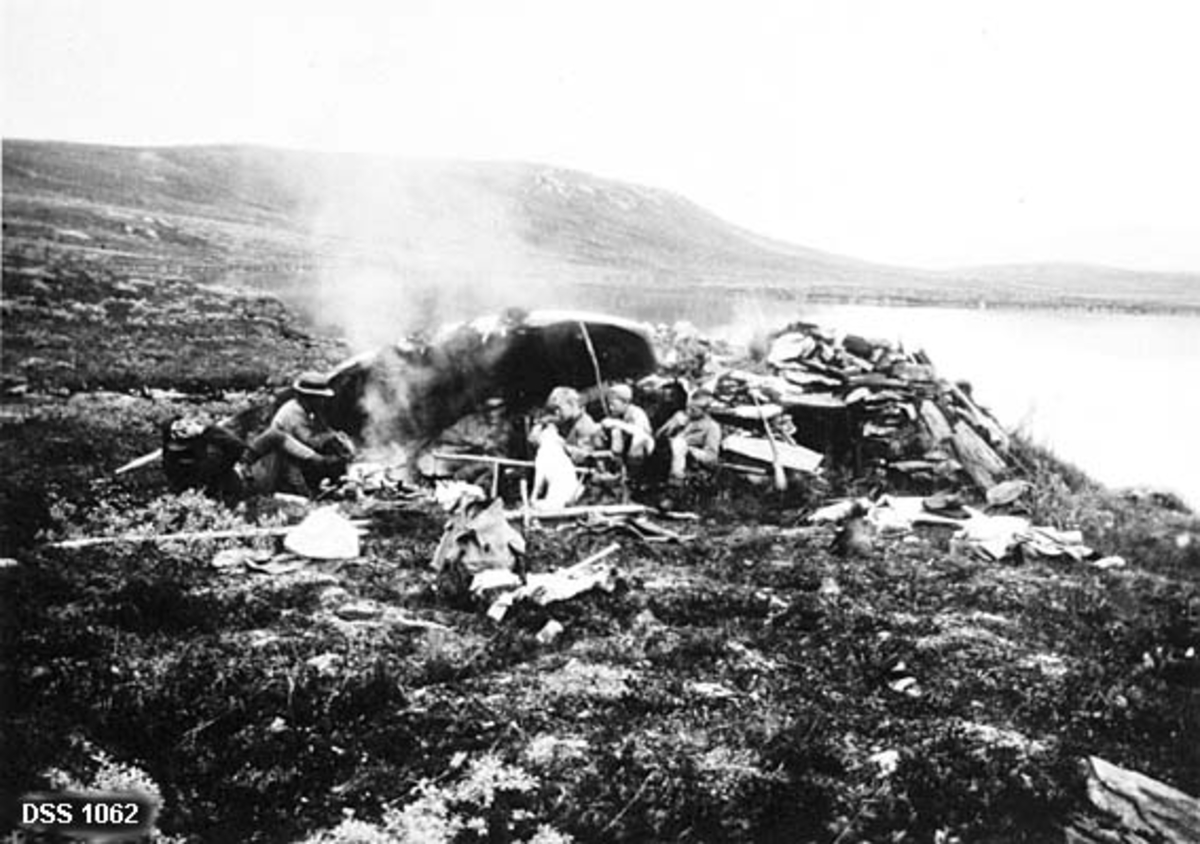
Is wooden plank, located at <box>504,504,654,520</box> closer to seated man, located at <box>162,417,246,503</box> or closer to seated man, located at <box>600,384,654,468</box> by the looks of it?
seated man, located at <box>600,384,654,468</box>

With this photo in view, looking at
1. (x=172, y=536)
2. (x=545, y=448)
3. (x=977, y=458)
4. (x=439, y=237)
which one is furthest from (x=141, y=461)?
(x=439, y=237)

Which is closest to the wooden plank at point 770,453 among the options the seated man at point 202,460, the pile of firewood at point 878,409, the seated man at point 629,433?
the pile of firewood at point 878,409

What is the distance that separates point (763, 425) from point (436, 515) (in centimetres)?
405

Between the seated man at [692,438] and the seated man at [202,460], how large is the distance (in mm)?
4260

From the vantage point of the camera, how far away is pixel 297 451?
7477 millimetres

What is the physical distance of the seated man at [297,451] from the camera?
7.38 m

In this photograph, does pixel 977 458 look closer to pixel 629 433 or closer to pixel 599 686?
pixel 629 433

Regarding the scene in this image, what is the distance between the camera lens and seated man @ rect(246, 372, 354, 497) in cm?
738

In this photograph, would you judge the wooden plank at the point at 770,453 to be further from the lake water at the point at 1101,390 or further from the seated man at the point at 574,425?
the lake water at the point at 1101,390

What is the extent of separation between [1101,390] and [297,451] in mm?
13081

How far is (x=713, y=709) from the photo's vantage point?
13.8 ft

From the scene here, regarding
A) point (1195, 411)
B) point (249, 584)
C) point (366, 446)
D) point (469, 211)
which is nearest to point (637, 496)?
point (366, 446)

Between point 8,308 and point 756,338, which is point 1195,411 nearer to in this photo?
point 756,338

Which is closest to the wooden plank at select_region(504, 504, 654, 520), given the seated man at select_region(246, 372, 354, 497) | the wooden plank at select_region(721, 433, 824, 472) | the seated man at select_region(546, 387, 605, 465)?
the seated man at select_region(546, 387, 605, 465)
